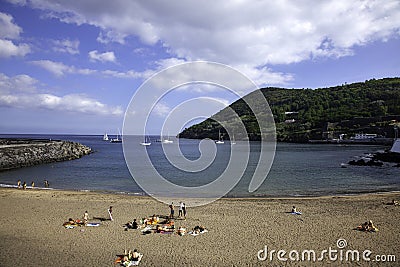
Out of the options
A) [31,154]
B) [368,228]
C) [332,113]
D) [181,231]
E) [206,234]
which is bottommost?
[206,234]

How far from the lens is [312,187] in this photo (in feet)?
93.6

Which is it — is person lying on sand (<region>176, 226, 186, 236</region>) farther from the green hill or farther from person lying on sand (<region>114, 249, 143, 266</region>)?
the green hill

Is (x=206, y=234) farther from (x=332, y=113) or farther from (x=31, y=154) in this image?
(x=332, y=113)

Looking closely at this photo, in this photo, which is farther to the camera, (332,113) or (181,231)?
(332,113)

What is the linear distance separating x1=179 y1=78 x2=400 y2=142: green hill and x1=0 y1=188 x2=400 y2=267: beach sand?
81.5m

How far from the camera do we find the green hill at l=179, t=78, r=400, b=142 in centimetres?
11575

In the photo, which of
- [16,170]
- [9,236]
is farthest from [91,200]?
[16,170]

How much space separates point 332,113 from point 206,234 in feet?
442

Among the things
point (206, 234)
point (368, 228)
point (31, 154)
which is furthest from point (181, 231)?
point (31, 154)

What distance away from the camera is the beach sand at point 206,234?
1099cm

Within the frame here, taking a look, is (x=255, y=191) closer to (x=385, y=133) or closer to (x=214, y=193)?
(x=214, y=193)

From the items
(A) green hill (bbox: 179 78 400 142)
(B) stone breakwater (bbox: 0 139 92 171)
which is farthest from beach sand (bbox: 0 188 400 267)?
(A) green hill (bbox: 179 78 400 142)

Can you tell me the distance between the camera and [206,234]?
45.2 feet

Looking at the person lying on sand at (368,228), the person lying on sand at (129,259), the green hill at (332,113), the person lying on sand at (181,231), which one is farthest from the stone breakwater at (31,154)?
the green hill at (332,113)
